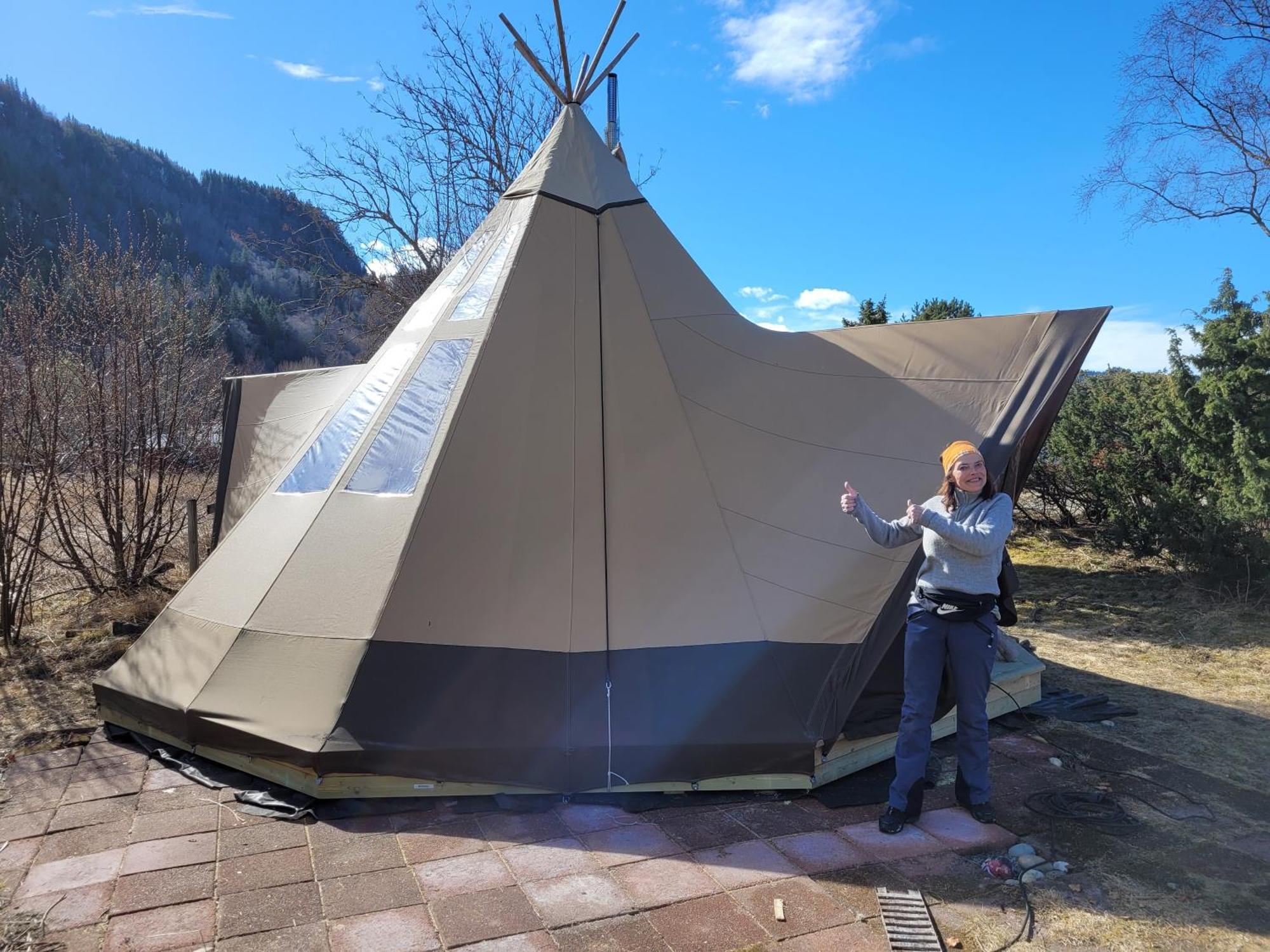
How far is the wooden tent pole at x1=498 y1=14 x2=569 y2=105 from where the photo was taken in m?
4.45

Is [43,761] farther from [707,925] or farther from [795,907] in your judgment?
[795,907]

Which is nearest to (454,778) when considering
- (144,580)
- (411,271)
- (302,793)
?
(302,793)

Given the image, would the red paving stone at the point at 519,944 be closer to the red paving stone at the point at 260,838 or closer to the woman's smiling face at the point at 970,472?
the red paving stone at the point at 260,838

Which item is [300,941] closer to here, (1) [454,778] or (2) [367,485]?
(1) [454,778]

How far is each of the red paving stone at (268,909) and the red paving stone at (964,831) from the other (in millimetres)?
2117

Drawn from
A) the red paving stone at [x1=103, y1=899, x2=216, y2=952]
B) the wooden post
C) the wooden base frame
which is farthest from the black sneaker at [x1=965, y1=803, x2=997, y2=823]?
the wooden post

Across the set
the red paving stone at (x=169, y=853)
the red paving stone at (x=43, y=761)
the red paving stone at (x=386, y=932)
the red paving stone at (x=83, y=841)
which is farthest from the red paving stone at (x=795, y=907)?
the red paving stone at (x=43, y=761)

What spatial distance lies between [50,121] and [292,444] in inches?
2510

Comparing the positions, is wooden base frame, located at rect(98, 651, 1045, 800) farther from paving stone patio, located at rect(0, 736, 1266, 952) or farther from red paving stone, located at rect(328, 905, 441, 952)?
red paving stone, located at rect(328, 905, 441, 952)

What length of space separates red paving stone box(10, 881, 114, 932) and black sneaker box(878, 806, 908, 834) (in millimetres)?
2544

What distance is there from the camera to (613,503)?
3504mm

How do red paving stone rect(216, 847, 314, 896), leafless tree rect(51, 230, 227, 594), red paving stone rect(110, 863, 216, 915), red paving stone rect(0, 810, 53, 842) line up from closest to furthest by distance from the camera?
red paving stone rect(110, 863, 216, 915) → red paving stone rect(216, 847, 314, 896) → red paving stone rect(0, 810, 53, 842) → leafless tree rect(51, 230, 227, 594)

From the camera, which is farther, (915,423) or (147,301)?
(147,301)

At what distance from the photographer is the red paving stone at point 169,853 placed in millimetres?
2627
